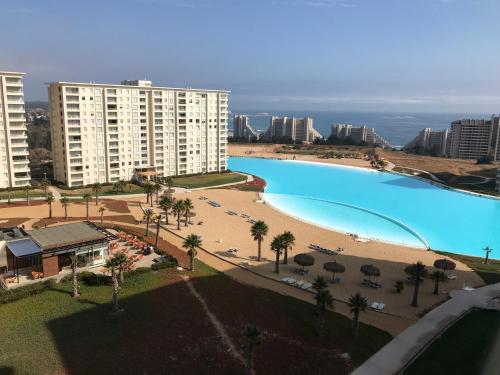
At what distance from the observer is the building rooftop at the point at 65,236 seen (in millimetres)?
38344

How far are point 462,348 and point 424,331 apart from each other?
303 cm

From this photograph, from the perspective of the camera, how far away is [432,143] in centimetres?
18012

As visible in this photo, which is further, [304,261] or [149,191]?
[149,191]

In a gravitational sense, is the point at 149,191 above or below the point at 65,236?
above

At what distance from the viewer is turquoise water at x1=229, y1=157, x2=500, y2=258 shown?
191 ft

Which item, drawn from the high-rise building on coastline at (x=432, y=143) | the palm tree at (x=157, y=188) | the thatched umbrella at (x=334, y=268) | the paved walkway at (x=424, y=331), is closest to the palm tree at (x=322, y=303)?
the paved walkway at (x=424, y=331)

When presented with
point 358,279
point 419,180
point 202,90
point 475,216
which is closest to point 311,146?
point 419,180

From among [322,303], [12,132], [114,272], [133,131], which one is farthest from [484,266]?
[12,132]

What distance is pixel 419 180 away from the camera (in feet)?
349

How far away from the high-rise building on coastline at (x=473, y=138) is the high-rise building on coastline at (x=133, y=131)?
99.2 metres

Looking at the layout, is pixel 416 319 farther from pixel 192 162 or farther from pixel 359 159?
pixel 359 159

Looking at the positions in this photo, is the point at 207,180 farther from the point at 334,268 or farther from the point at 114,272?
the point at 114,272

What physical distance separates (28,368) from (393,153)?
469 feet

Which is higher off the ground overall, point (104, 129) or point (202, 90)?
point (202, 90)
